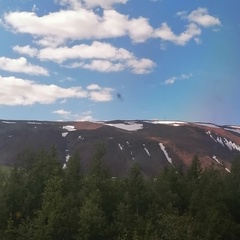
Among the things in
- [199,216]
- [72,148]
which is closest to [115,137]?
[72,148]

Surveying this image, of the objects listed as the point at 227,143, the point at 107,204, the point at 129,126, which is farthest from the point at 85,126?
the point at 107,204

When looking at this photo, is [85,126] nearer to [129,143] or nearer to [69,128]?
[69,128]

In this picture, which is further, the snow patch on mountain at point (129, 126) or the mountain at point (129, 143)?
the snow patch on mountain at point (129, 126)

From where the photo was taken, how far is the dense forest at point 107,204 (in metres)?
42.3

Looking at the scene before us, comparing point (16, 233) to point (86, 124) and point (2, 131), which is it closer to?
point (2, 131)

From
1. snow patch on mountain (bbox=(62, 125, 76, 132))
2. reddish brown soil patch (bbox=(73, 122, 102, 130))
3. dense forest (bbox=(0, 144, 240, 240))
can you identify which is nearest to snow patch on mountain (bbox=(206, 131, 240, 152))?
reddish brown soil patch (bbox=(73, 122, 102, 130))

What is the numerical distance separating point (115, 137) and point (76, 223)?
8604 centimetres

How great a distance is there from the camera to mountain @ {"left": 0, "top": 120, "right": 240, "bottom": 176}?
4508 inches

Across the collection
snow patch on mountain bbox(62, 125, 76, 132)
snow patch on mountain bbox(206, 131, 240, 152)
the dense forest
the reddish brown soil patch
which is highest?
the reddish brown soil patch

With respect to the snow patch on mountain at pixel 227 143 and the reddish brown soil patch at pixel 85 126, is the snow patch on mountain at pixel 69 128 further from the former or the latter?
the snow patch on mountain at pixel 227 143

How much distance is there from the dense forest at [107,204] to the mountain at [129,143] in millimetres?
51335

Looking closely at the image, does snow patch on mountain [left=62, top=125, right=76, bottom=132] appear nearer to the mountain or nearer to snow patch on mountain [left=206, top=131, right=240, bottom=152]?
the mountain

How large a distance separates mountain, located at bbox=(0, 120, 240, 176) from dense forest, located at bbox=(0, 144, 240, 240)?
51.3 m

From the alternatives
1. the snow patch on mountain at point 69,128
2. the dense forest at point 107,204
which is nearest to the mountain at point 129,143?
the snow patch on mountain at point 69,128
